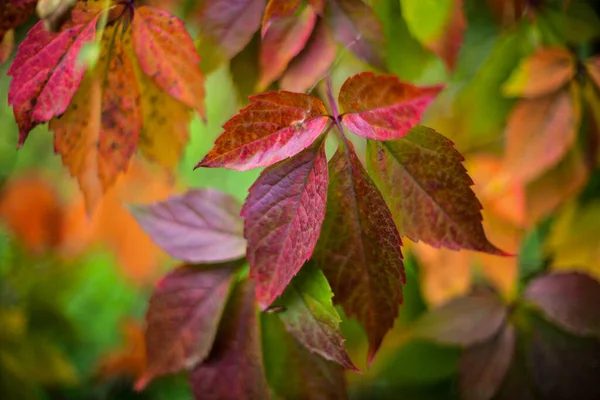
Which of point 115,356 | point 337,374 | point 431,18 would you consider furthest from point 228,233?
point 115,356

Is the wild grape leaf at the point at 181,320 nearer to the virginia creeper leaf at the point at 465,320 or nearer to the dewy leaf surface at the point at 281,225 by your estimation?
the dewy leaf surface at the point at 281,225

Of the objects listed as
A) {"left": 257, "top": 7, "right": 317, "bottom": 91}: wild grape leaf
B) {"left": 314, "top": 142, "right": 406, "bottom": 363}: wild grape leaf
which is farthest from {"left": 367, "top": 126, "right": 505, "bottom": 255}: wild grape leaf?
{"left": 257, "top": 7, "right": 317, "bottom": 91}: wild grape leaf

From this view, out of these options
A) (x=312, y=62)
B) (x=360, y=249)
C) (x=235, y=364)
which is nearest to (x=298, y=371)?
Answer: (x=235, y=364)

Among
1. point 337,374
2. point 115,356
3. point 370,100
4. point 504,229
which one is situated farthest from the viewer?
point 115,356

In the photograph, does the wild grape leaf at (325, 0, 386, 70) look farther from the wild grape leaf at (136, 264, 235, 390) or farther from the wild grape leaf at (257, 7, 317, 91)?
the wild grape leaf at (136, 264, 235, 390)

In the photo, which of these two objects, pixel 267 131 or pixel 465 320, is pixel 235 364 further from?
pixel 465 320

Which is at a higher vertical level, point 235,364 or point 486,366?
point 235,364

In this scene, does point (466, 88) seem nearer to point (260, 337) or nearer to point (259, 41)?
point (259, 41)
